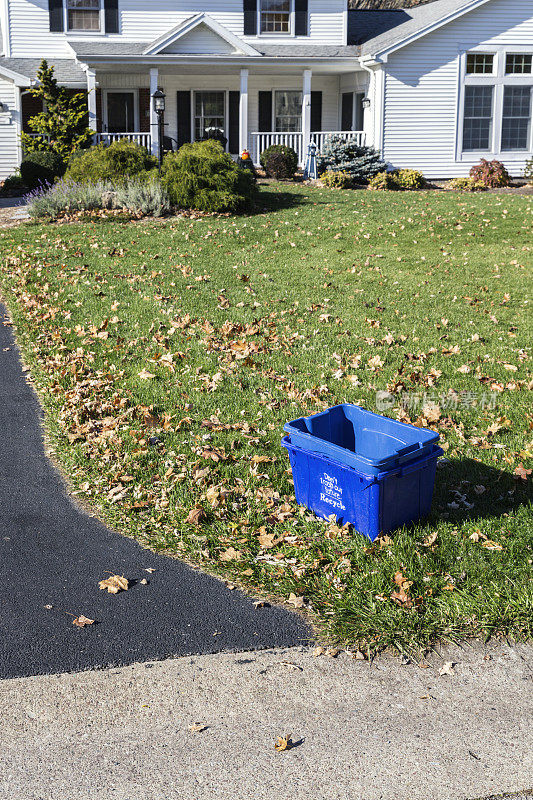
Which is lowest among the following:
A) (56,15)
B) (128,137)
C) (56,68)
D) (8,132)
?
(128,137)

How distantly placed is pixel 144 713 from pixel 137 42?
2498 cm

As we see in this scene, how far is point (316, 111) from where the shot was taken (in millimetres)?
27047

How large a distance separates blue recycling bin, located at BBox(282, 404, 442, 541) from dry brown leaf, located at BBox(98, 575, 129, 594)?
1.24 meters

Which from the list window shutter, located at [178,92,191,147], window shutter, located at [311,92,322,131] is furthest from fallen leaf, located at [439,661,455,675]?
window shutter, located at [311,92,322,131]

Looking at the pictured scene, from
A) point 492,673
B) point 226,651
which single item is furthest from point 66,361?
point 492,673

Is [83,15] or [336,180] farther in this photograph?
[83,15]

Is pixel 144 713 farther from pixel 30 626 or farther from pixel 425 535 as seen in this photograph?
pixel 425 535

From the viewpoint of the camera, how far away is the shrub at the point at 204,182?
16.4 meters

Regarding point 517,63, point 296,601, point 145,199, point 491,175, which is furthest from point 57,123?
point 296,601

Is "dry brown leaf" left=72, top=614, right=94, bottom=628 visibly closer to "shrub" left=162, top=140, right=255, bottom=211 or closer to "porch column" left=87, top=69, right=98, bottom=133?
"shrub" left=162, top=140, right=255, bottom=211

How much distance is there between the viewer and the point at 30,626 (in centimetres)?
415

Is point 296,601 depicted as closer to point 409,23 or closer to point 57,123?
point 57,123

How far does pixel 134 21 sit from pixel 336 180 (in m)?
9.01

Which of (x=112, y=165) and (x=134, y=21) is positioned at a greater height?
(x=134, y=21)
